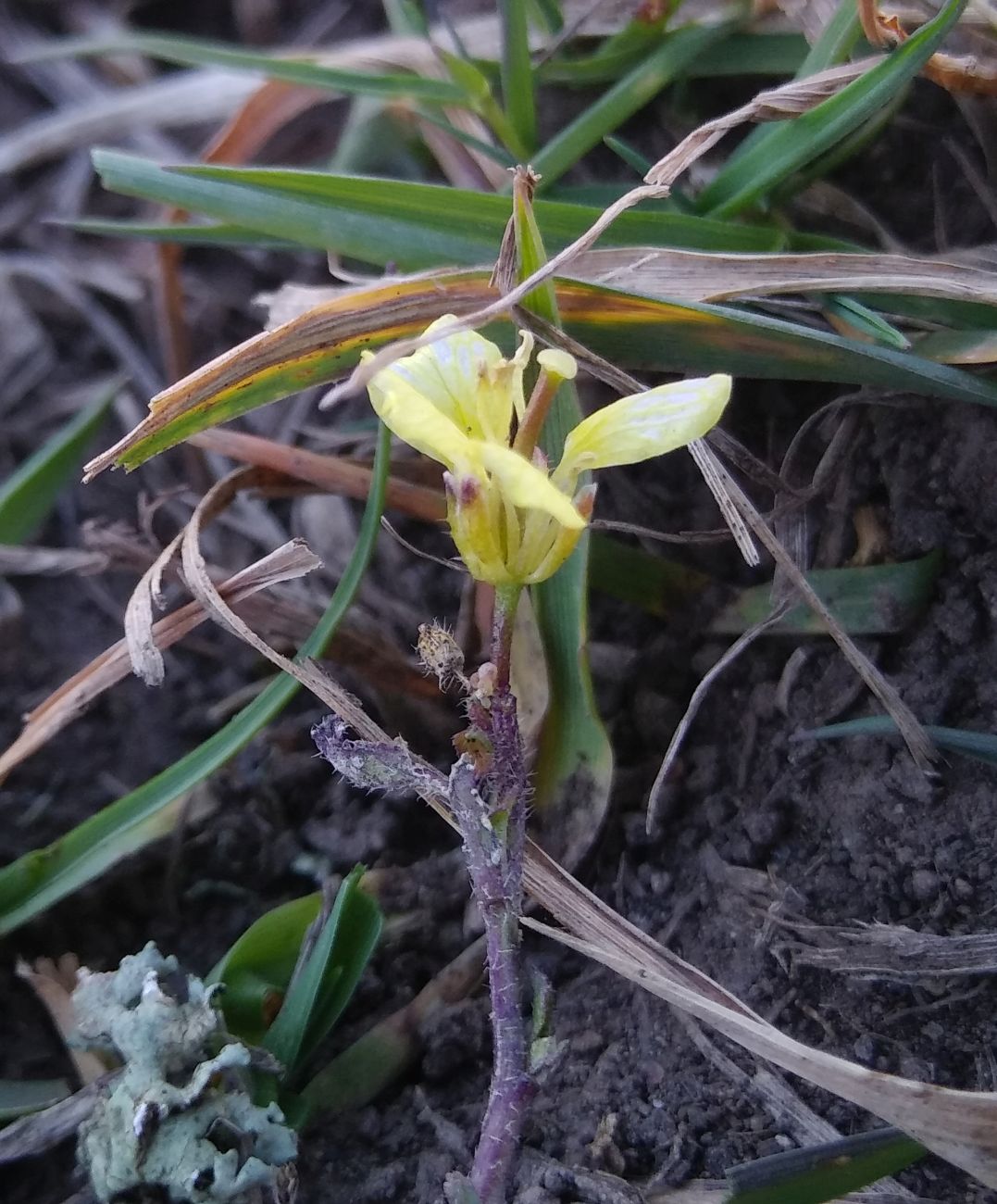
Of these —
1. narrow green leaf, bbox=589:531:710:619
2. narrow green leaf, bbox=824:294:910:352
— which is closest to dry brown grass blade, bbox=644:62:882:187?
narrow green leaf, bbox=824:294:910:352

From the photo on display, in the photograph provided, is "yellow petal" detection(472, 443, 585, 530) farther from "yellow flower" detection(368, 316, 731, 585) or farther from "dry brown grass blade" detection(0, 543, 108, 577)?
"dry brown grass blade" detection(0, 543, 108, 577)

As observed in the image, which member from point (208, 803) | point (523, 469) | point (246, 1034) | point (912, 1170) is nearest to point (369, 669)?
point (208, 803)

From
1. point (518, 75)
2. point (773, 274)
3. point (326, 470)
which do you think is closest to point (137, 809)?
point (326, 470)

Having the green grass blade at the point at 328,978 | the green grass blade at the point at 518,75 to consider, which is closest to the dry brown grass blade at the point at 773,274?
the green grass blade at the point at 518,75

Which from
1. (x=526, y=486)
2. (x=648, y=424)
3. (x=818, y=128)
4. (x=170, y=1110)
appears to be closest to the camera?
(x=526, y=486)

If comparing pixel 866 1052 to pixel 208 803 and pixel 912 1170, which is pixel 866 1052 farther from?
pixel 208 803

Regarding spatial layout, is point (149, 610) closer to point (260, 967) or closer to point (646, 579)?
point (260, 967)

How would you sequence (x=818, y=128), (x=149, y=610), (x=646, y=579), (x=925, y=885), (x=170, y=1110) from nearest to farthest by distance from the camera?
(x=170, y=1110), (x=925, y=885), (x=149, y=610), (x=818, y=128), (x=646, y=579)

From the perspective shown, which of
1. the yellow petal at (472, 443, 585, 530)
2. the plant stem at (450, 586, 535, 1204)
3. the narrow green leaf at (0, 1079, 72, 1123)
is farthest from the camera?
the narrow green leaf at (0, 1079, 72, 1123)

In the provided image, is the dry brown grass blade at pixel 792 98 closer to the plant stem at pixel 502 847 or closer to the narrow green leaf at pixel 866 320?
the narrow green leaf at pixel 866 320
